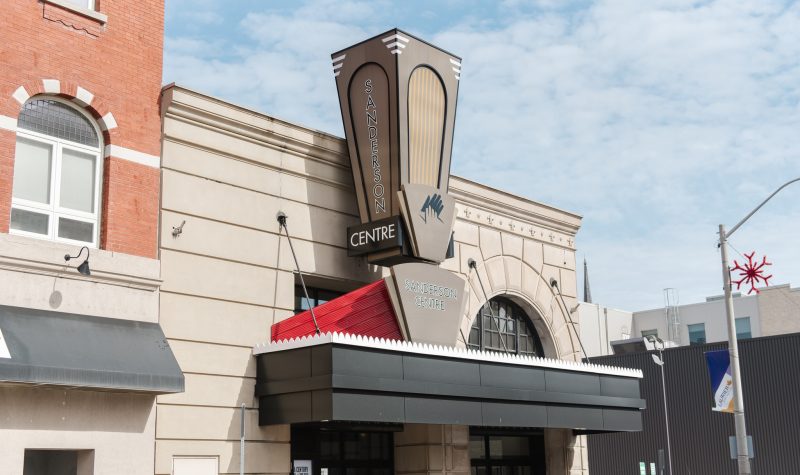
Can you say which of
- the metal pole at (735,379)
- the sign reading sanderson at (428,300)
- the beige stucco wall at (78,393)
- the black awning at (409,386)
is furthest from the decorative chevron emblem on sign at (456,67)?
the beige stucco wall at (78,393)

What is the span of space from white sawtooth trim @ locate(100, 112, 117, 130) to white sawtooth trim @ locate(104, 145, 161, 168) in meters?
0.34

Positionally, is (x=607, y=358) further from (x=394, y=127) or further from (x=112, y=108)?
(x=112, y=108)

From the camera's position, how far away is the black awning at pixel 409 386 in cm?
1619

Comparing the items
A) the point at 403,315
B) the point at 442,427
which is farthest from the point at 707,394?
the point at 403,315

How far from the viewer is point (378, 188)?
19797 mm

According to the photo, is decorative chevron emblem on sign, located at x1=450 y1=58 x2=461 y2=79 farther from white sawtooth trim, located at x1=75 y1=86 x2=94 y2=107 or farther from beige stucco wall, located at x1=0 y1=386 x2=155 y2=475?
beige stucco wall, located at x1=0 y1=386 x2=155 y2=475

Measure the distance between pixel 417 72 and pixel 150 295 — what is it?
7.90 meters

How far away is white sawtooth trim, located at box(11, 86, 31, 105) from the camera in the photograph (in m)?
14.8

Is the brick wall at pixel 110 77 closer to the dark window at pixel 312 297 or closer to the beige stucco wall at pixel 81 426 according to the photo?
the beige stucco wall at pixel 81 426

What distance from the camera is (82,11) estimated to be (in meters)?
16.0

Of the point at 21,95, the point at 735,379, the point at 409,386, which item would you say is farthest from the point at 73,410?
the point at 735,379

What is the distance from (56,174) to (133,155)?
56.5 inches

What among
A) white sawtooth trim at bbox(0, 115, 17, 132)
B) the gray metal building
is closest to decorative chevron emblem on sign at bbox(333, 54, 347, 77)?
white sawtooth trim at bbox(0, 115, 17, 132)

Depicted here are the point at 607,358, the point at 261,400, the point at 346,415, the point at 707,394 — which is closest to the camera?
the point at 346,415
